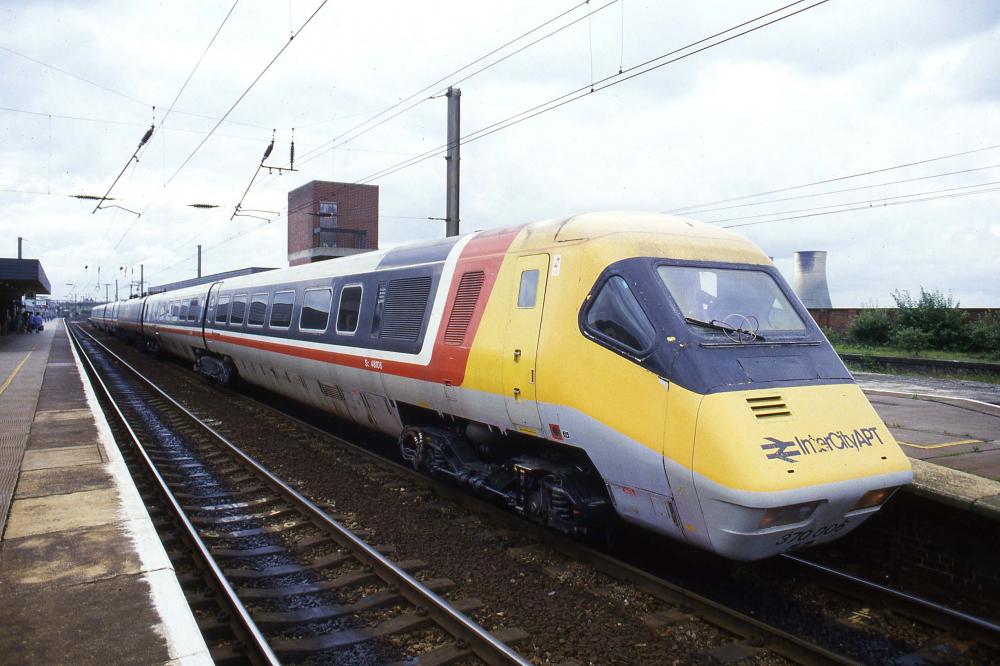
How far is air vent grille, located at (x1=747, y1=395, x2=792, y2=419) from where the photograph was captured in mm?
4715

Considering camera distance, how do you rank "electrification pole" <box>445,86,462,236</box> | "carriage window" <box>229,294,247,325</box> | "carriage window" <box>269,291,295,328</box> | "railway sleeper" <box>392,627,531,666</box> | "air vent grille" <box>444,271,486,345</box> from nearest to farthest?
"railway sleeper" <box>392,627,531,666</box> < "air vent grille" <box>444,271,486,345</box> < "carriage window" <box>269,291,295,328</box> < "electrification pole" <box>445,86,462,236</box> < "carriage window" <box>229,294,247,325</box>

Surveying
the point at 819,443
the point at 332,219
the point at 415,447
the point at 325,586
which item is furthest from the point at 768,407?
the point at 332,219

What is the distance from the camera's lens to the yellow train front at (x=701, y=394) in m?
4.52

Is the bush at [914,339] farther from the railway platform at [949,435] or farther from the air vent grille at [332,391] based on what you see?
the air vent grille at [332,391]

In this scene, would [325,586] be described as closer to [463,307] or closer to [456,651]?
[456,651]

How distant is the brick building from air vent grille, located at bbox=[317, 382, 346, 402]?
37.0 m

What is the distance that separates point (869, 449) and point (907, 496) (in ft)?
5.23

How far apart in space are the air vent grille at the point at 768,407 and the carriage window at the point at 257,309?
1089 centimetres

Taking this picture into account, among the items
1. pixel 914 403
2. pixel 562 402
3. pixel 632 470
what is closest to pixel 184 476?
pixel 562 402

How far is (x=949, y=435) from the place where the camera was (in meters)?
9.41

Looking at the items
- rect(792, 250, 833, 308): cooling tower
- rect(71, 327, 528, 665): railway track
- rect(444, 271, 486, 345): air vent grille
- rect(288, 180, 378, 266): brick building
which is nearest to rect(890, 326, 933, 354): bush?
rect(792, 250, 833, 308): cooling tower

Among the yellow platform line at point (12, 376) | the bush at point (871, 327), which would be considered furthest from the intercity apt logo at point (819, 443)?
the bush at point (871, 327)

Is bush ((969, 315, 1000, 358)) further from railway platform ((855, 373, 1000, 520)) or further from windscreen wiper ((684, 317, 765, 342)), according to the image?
windscreen wiper ((684, 317, 765, 342))

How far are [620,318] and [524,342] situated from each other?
3.61 ft
